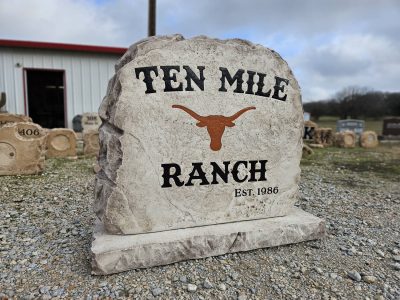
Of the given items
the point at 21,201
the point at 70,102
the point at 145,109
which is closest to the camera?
the point at 145,109

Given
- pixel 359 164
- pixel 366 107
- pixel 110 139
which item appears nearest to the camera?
pixel 110 139

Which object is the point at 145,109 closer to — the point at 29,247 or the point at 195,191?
the point at 195,191

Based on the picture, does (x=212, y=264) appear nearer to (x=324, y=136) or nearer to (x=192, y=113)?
(x=192, y=113)

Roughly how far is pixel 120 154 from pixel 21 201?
2458 millimetres

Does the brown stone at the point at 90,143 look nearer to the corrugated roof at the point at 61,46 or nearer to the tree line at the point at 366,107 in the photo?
the corrugated roof at the point at 61,46

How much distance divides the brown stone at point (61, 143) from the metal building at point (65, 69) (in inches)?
190

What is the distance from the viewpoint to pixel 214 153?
2.73m

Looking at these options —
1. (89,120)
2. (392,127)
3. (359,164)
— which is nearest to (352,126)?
(392,127)

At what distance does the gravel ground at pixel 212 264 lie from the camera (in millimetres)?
2160

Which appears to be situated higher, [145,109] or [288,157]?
[145,109]

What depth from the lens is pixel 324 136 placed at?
12188mm

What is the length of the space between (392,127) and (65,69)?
1515 centimetres

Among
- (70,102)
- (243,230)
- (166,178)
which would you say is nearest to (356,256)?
(243,230)

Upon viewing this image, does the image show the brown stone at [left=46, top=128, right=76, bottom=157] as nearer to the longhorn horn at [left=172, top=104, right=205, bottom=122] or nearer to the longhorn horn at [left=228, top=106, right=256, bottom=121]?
the longhorn horn at [left=172, top=104, right=205, bottom=122]
